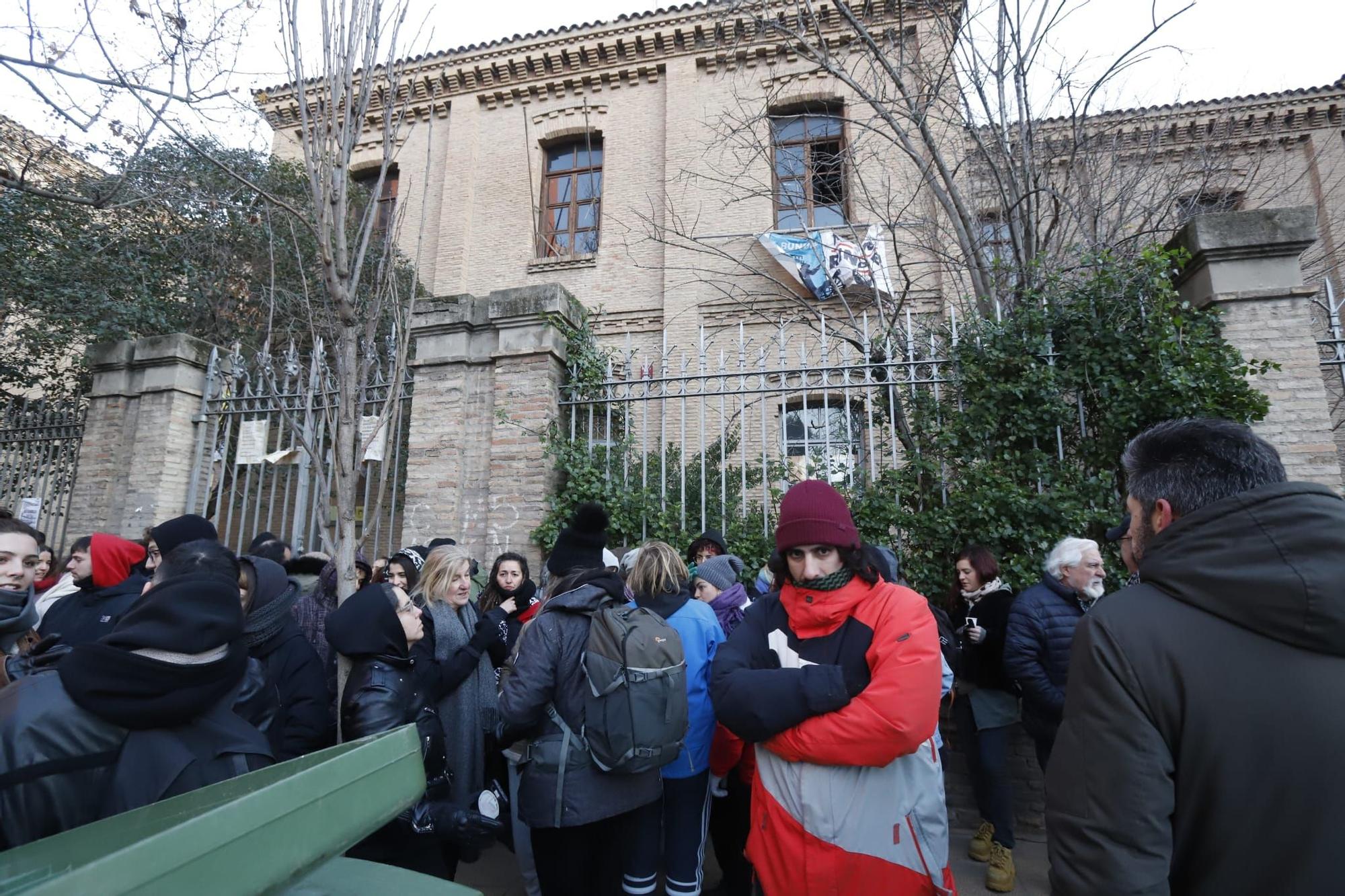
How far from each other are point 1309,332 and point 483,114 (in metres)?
14.0

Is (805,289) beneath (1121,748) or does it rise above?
above

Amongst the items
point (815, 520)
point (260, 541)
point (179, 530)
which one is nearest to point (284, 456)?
point (260, 541)

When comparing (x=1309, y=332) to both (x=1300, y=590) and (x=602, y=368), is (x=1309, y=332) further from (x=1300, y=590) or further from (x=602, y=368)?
(x=602, y=368)


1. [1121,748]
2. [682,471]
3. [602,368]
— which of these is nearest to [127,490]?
[602,368]

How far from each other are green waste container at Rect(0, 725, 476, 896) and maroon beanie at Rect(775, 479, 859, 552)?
138 centimetres

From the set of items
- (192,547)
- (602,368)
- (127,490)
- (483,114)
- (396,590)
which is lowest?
(396,590)

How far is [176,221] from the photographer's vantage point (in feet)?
34.3

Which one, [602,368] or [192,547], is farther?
[602,368]

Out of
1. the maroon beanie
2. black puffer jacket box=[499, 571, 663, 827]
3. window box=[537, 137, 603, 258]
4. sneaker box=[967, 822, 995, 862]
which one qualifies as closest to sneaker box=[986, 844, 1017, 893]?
sneaker box=[967, 822, 995, 862]

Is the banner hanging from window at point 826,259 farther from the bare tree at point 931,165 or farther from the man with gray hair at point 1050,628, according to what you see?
the man with gray hair at point 1050,628

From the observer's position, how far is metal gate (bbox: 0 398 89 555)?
25.4ft

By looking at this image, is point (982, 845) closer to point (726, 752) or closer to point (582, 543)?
point (726, 752)

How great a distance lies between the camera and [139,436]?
288 inches

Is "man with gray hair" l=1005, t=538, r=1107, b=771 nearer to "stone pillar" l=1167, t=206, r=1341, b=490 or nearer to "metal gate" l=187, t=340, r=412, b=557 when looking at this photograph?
"stone pillar" l=1167, t=206, r=1341, b=490
